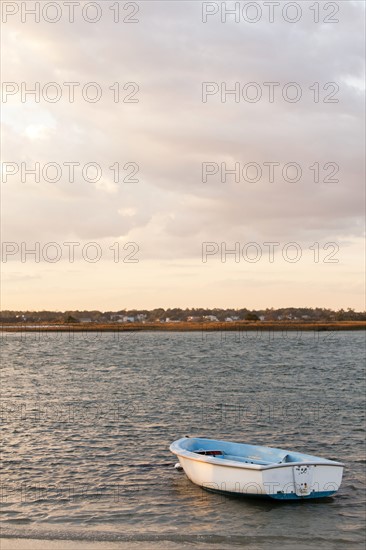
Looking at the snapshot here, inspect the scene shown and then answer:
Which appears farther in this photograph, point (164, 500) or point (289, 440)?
point (289, 440)

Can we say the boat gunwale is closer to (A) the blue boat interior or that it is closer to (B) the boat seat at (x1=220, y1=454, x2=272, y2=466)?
(A) the blue boat interior

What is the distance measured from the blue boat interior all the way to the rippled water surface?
1017 millimetres

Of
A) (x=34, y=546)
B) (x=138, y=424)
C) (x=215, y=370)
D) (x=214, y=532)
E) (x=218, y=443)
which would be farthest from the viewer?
(x=215, y=370)

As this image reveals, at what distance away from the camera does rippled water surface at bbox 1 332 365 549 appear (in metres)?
15.7

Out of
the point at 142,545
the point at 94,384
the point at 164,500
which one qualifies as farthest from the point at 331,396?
the point at 142,545

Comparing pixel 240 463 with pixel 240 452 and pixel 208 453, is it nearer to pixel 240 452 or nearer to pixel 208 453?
pixel 240 452

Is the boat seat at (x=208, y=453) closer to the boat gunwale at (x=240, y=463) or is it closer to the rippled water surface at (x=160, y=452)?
the boat gunwale at (x=240, y=463)

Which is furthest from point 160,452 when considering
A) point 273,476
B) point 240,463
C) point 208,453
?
point 273,476

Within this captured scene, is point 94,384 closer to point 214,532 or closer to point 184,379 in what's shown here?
point 184,379

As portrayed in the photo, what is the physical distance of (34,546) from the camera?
13961 mm

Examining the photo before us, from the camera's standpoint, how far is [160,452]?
79.3 ft

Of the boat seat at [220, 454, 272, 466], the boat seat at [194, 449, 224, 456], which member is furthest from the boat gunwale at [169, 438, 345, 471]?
the boat seat at [220, 454, 272, 466]

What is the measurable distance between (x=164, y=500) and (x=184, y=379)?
3446 centimetres

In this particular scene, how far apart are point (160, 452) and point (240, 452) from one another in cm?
447
